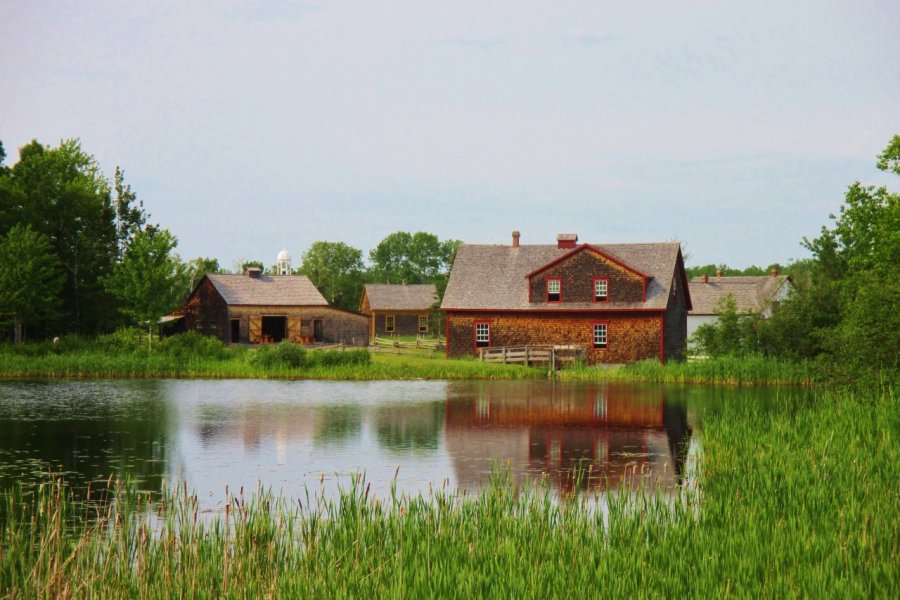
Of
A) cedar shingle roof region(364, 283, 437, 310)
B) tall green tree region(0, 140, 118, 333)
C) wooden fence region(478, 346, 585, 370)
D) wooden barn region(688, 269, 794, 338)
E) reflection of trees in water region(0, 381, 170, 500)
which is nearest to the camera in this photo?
reflection of trees in water region(0, 381, 170, 500)

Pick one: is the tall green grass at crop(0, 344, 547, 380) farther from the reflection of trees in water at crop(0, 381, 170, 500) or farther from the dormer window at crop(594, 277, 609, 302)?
the dormer window at crop(594, 277, 609, 302)

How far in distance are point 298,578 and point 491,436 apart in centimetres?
1669

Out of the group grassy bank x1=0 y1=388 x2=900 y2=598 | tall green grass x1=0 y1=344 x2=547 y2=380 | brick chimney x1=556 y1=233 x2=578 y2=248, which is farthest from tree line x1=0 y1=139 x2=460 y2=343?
grassy bank x1=0 y1=388 x2=900 y2=598

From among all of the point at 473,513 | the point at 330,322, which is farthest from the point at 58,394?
the point at 330,322

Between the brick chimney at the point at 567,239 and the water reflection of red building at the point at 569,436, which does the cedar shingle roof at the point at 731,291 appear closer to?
the brick chimney at the point at 567,239

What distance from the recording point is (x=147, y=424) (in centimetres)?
2727

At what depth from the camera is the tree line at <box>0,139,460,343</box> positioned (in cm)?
5403

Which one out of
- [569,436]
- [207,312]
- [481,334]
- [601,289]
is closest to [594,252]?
[601,289]

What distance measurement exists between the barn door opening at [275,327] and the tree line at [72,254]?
741cm

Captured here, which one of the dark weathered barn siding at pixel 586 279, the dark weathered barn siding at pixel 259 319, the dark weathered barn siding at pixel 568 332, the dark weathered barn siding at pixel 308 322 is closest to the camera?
the dark weathered barn siding at pixel 568 332

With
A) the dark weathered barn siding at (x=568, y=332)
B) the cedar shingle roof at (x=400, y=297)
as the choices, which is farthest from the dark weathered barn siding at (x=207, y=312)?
the cedar shingle roof at (x=400, y=297)

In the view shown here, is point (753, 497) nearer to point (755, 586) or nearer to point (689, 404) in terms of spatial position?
point (755, 586)

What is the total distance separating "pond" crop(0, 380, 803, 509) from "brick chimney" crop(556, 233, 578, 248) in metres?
18.3

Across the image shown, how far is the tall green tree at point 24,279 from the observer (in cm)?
5253
